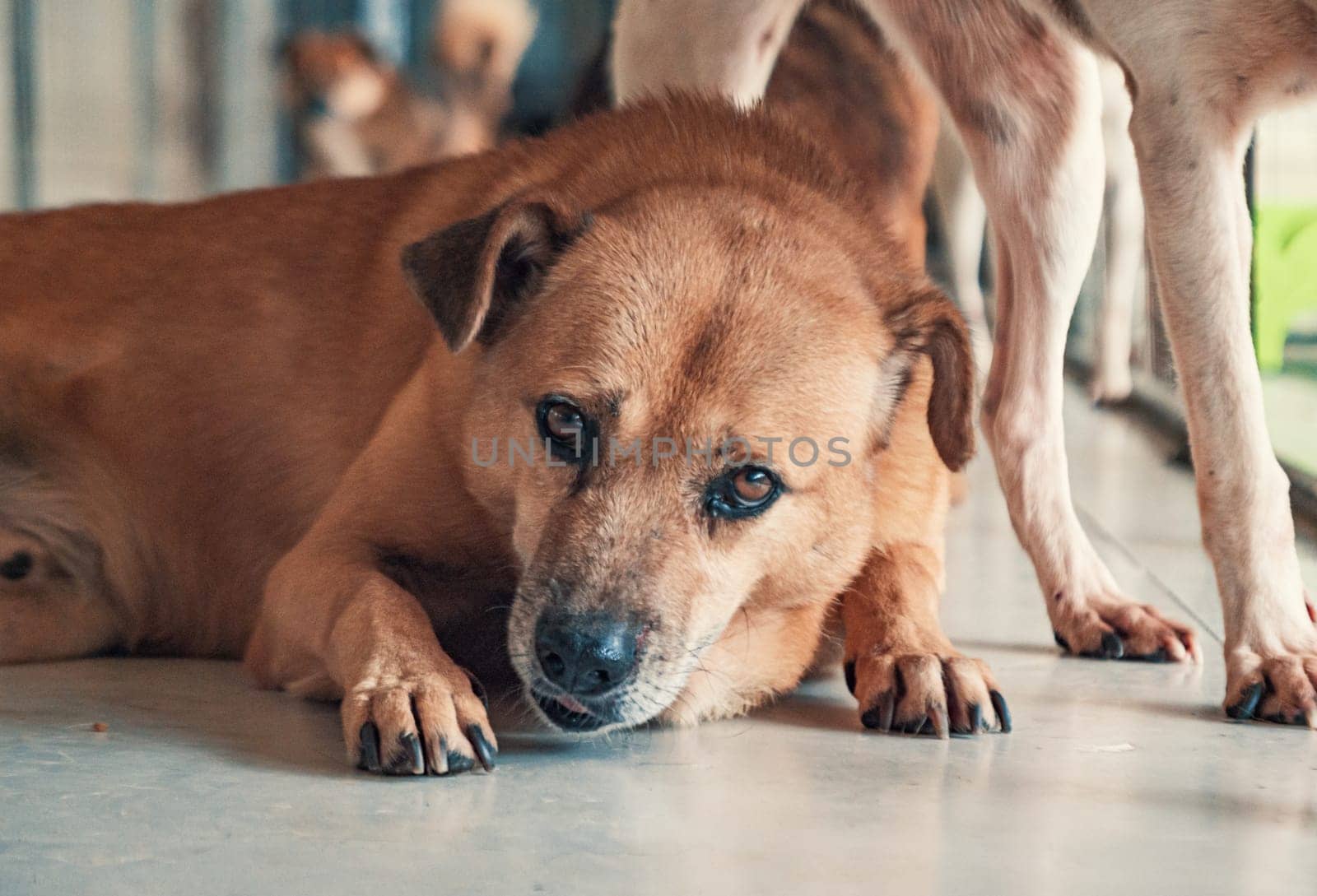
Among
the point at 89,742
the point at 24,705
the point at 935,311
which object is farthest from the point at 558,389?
the point at 24,705

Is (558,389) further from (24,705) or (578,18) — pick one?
(578,18)

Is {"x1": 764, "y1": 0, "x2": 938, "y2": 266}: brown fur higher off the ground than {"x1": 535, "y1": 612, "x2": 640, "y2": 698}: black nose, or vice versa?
{"x1": 764, "y1": 0, "x2": 938, "y2": 266}: brown fur

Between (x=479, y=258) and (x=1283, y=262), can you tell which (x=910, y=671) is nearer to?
(x=479, y=258)

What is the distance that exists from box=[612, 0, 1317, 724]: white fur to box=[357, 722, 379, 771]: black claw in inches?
47.6

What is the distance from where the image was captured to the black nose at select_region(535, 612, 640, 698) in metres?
1.75

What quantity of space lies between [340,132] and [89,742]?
5398mm

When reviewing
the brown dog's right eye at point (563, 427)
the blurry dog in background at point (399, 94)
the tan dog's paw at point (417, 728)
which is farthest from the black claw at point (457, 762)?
the blurry dog in background at point (399, 94)

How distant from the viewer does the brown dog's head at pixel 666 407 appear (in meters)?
1.82

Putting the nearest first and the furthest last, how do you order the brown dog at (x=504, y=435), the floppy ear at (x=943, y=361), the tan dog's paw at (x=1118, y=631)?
the brown dog at (x=504, y=435) → the floppy ear at (x=943, y=361) → the tan dog's paw at (x=1118, y=631)

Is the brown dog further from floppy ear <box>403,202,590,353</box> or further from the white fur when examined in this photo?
the white fur

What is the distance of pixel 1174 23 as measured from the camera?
6.93ft

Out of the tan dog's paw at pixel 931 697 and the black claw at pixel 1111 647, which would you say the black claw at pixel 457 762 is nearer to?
the tan dog's paw at pixel 931 697

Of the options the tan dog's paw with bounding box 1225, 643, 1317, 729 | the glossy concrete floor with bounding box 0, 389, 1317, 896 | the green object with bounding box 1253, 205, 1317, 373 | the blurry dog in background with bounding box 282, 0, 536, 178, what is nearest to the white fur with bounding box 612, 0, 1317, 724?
the tan dog's paw with bounding box 1225, 643, 1317, 729

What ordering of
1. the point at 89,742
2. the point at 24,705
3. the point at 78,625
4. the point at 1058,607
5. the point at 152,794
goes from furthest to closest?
the point at 1058,607 → the point at 78,625 → the point at 24,705 → the point at 89,742 → the point at 152,794
